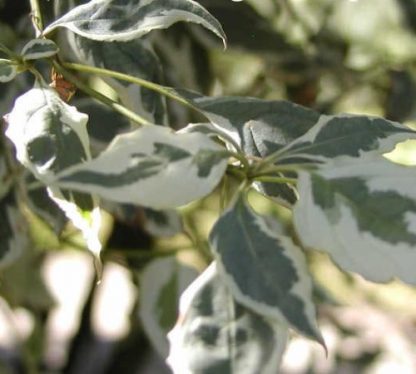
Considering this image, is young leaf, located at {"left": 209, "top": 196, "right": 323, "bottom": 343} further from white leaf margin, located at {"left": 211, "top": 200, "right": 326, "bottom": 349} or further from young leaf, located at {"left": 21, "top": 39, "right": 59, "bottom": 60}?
young leaf, located at {"left": 21, "top": 39, "right": 59, "bottom": 60}

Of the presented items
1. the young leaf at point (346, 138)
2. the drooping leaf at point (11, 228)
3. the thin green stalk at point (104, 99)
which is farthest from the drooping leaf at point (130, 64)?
the drooping leaf at point (11, 228)

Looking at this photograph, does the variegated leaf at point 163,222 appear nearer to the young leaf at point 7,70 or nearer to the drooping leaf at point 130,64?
the drooping leaf at point 130,64

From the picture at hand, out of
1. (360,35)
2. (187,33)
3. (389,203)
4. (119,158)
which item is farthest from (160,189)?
(360,35)

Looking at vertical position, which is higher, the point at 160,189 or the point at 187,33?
the point at 160,189

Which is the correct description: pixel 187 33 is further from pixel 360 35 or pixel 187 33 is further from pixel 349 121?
pixel 349 121

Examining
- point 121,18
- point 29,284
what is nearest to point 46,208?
point 121,18

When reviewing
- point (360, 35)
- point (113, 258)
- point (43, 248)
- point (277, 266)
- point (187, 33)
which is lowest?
point (43, 248)

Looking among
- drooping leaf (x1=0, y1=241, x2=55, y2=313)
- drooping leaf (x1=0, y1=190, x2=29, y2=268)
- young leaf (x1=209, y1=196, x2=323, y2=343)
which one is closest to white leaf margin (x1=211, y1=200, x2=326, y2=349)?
young leaf (x1=209, y1=196, x2=323, y2=343)

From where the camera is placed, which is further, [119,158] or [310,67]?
[310,67]
